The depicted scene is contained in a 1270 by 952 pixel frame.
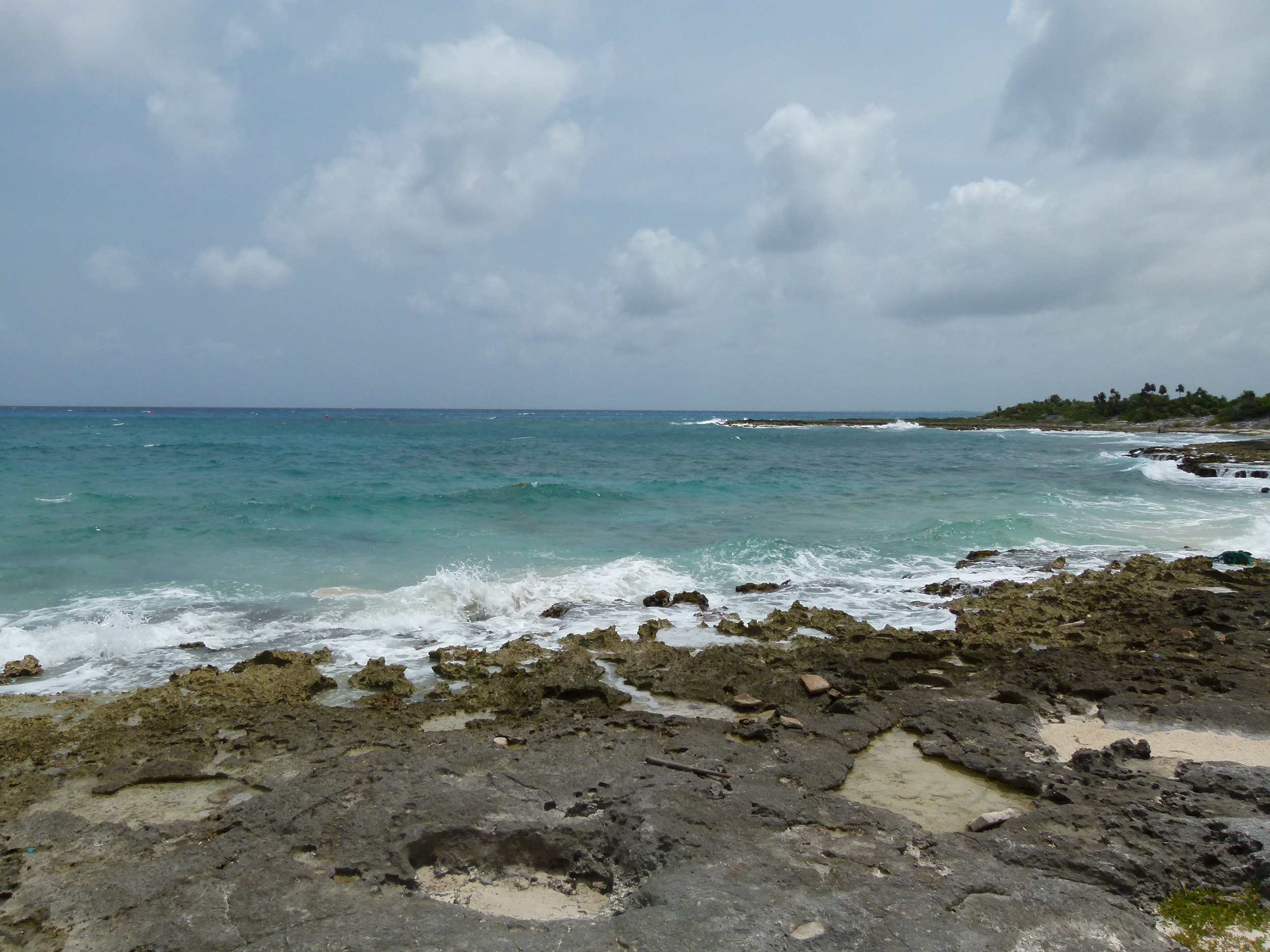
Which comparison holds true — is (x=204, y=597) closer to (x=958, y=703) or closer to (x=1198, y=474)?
(x=958, y=703)

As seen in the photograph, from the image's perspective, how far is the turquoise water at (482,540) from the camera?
9977mm

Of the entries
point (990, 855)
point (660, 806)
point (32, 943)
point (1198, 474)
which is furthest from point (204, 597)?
point (1198, 474)

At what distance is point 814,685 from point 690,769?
7.55ft

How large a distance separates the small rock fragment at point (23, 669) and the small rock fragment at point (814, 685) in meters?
8.79

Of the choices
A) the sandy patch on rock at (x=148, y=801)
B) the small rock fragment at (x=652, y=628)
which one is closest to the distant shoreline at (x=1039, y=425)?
the small rock fragment at (x=652, y=628)

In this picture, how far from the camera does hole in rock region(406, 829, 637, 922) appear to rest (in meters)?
4.01

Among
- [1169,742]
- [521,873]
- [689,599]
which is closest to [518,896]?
[521,873]

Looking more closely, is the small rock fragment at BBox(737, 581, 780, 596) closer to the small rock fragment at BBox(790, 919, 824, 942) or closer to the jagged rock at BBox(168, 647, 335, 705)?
the jagged rock at BBox(168, 647, 335, 705)

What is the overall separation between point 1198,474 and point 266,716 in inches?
1382

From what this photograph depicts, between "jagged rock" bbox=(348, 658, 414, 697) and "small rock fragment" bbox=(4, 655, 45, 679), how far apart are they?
3852 millimetres

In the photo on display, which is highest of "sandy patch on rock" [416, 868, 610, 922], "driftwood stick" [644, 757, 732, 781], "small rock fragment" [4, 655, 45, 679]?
"driftwood stick" [644, 757, 732, 781]

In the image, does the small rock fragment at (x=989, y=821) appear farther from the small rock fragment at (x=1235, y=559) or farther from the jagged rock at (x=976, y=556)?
the small rock fragment at (x=1235, y=559)

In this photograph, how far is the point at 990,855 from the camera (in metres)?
4.23

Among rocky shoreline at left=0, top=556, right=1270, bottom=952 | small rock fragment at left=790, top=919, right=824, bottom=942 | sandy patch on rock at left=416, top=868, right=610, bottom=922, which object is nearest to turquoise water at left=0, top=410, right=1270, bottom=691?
rocky shoreline at left=0, top=556, right=1270, bottom=952
